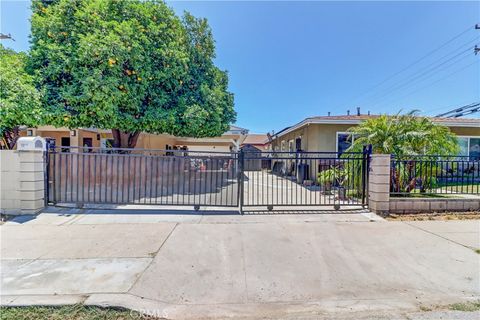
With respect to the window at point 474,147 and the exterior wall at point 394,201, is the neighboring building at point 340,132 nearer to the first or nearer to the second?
the window at point 474,147

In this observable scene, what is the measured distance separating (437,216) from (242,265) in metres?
5.58

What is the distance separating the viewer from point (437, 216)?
5.94m

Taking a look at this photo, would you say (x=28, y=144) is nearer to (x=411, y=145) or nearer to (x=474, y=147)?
(x=411, y=145)

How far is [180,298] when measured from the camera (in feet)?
9.06

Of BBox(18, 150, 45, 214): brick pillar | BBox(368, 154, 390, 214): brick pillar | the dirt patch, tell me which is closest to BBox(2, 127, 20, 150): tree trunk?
BBox(18, 150, 45, 214): brick pillar

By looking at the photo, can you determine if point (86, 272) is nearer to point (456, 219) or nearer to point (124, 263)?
point (124, 263)

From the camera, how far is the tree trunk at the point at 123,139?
1068 cm

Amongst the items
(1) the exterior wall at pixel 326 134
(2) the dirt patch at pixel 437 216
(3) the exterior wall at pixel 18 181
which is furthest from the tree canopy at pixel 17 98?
(1) the exterior wall at pixel 326 134

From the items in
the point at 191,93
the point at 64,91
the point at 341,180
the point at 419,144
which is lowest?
the point at 341,180

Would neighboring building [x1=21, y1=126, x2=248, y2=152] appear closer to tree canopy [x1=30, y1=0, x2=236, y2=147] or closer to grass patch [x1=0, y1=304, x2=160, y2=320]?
tree canopy [x1=30, y1=0, x2=236, y2=147]

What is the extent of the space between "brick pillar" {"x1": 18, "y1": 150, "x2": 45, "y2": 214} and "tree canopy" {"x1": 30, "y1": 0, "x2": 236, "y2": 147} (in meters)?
2.56

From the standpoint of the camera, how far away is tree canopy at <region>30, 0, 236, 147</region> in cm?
750

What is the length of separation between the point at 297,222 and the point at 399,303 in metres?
2.89

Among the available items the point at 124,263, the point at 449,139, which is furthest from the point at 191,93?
the point at 449,139
